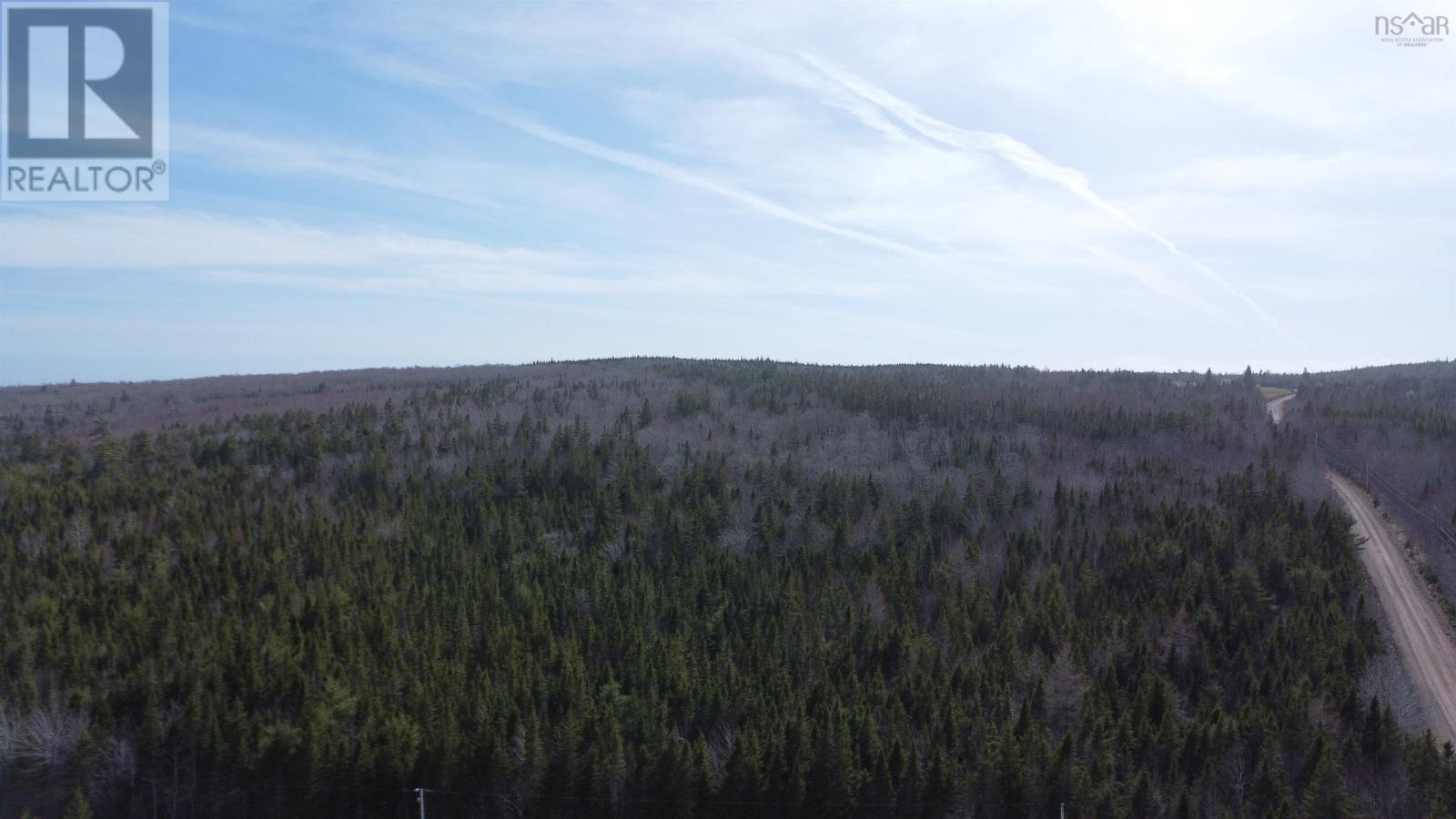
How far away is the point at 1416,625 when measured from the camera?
147 ft

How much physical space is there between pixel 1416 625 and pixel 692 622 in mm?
37810

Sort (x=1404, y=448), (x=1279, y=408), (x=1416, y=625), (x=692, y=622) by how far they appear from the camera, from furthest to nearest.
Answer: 1. (x=1279, y=408)
2. (x=1404, y=448)
3. (x=692, y=622)
4. (x=1416, y=625)

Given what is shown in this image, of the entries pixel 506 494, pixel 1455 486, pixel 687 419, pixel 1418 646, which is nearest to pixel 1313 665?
pixel 1418 646

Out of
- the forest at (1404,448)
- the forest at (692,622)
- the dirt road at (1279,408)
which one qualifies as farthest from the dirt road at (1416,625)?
the dirt road at (1279,408)

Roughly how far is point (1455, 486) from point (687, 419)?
6440cm

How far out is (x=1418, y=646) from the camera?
43125 mm

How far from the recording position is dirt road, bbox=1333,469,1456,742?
38.5 metres

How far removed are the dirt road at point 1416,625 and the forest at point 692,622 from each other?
2.00 m

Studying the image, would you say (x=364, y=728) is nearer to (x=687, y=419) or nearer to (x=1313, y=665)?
(x=1313, y=665)

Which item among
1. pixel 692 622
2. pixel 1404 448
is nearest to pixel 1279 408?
pixel 1404 448

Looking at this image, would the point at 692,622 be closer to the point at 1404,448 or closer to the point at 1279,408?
the point at 1404,448

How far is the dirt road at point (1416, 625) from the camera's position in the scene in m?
38.5

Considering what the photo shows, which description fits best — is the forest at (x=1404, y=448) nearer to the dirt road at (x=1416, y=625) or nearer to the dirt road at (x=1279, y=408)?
the dirt road at (x=1416, y=625)

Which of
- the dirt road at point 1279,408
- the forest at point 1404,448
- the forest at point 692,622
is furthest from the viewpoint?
Answer: the dirt road at point 1279,408
